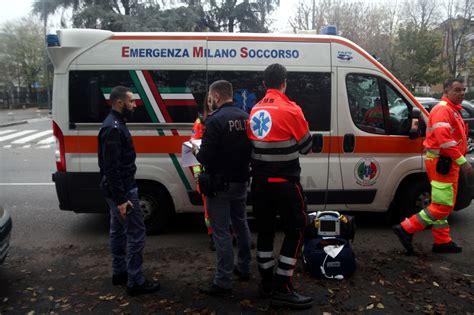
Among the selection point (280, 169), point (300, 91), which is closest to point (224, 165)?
point (280, 169)

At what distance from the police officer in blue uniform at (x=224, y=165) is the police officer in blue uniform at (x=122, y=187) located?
62cm

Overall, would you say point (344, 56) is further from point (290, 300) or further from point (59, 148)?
point (59, 148)

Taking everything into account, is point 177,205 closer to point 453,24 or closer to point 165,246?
point 165,246

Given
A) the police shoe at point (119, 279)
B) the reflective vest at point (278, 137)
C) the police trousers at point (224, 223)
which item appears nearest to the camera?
the reflective vest at point (278, 137)

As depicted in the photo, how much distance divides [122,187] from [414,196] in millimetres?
3788

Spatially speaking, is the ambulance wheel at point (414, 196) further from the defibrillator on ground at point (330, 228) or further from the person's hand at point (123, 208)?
the person's hand at point (123, 208)

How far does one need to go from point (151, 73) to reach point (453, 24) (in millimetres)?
37502

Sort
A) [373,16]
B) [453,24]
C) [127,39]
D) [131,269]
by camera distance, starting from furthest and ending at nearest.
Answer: [453,24] < [373,16] < [127,39] < [131,269]

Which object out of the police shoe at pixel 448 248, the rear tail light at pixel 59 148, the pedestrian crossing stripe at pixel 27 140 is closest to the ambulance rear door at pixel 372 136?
the police shoe at pixel 448 248

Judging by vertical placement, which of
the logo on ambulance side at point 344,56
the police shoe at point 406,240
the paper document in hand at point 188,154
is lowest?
the police shoe at point 406,240

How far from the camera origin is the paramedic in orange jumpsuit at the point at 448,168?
15.1ft

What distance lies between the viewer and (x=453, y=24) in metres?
35.8

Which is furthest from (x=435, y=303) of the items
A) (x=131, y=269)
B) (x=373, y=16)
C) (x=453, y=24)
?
(x=453, y=24)

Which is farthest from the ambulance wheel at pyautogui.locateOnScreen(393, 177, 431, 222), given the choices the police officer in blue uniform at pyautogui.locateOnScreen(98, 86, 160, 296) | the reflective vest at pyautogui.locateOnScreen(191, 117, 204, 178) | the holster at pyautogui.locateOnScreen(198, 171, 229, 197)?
the police officer in blue uniform at pyautogui.locateOnScreen(98, 86, 160, 296)
